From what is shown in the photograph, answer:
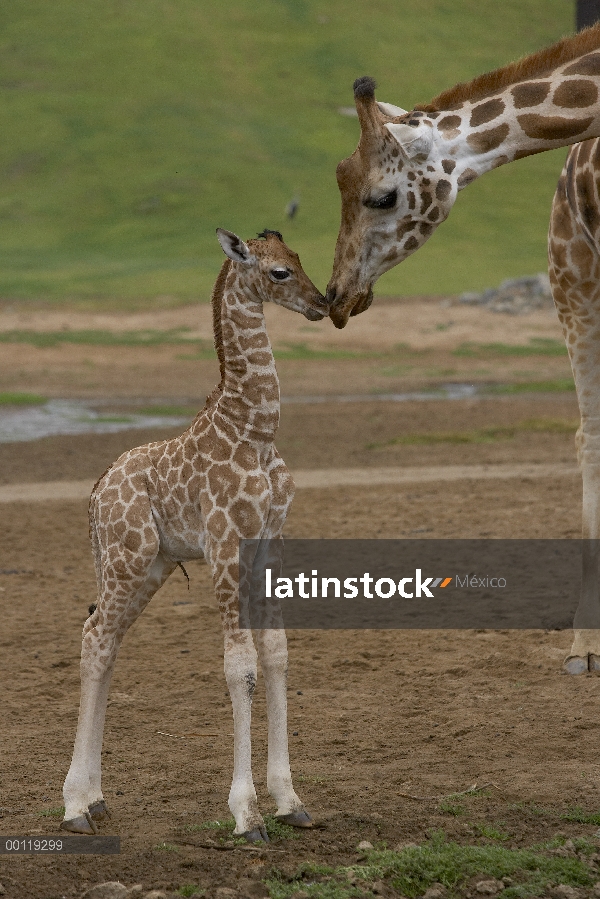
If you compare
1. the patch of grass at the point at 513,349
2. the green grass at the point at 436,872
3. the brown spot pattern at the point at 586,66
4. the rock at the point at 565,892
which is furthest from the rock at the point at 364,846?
the patch of grass at the point at 513,349

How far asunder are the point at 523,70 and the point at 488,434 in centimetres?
1290

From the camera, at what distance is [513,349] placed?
1217 inches

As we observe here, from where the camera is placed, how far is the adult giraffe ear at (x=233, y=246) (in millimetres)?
5242

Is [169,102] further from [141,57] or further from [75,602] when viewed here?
[75,602]

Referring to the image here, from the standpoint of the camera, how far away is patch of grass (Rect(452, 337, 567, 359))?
30469mm

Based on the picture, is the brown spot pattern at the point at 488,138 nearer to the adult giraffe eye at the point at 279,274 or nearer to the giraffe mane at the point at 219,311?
the adult giraffe eye at the point at 279,274

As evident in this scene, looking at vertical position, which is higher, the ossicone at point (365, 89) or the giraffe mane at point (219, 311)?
the ossicone at point (365, 89)

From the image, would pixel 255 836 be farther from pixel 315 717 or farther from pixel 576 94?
pixel 576 94

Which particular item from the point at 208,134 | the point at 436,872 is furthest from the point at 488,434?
the point at 208,134

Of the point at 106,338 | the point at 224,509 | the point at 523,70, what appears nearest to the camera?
the point at 224,509

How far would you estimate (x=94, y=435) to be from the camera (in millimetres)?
19172

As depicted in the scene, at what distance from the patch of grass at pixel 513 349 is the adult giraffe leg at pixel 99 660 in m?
25.3

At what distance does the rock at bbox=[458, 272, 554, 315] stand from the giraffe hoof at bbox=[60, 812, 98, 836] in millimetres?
30170

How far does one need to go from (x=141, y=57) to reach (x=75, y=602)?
6130 centimetres
